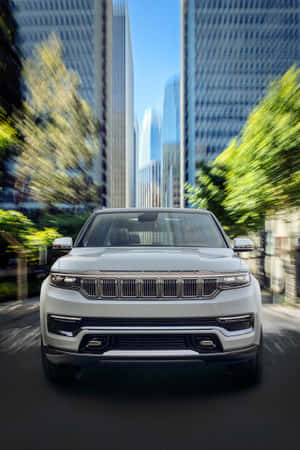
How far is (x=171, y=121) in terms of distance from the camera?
19525 cm

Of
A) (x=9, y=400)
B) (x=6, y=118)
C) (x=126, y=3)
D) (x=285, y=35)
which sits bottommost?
(x=9, y=400)

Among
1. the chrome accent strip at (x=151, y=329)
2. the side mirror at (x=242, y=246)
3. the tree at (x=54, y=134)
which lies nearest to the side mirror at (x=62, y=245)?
the chrome accent strip at (x=151, y=329)

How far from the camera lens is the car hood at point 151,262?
8.87 ft

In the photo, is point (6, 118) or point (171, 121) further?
point (171, 121)

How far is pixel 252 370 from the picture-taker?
2.84m

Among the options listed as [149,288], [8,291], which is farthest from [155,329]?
[8,291]

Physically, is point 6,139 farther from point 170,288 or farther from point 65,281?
point 170,288

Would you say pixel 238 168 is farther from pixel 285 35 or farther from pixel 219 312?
pixel 285 35

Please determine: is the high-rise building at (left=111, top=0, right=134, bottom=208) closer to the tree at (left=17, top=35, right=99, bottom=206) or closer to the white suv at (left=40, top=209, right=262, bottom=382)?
the tree at (left=17, top=35, right=99, bottom=206)

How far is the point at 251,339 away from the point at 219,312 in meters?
0.38

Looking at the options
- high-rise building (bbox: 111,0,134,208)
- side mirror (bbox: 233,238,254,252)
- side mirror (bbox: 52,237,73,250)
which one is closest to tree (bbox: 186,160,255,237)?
side mirror (bbox: 233,238,254,252)

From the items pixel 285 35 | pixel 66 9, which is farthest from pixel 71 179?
pixel 285 35

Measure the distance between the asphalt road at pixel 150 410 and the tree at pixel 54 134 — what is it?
775 centimetres

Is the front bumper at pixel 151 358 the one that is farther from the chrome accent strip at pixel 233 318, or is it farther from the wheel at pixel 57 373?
the wheel at pixel 57 373
